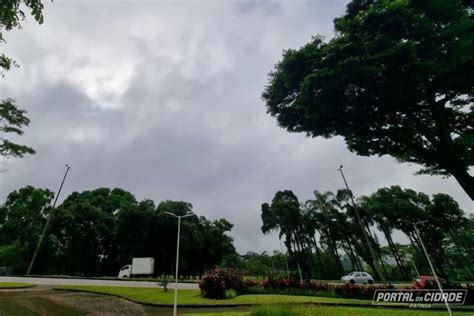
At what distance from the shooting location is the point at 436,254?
133ft

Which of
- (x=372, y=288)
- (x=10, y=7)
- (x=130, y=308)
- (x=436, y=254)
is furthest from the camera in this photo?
(x=436, y=254)

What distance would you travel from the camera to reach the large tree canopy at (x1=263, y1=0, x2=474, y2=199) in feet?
37.2

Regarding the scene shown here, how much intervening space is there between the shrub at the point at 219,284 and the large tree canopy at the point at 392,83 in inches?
474

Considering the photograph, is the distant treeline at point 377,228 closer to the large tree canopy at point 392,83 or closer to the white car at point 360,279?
the white car at point 360,279

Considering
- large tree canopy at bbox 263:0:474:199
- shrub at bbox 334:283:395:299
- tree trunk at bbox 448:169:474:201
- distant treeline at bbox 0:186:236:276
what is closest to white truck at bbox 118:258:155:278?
distant treeline at bbox 0:186:236:276

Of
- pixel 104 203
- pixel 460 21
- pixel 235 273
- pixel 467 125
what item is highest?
pixel 104 203

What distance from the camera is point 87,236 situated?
1678 inches

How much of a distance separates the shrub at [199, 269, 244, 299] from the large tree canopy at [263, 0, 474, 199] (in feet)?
39.5

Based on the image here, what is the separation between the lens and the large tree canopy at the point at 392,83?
1134cm

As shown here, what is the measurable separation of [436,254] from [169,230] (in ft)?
138

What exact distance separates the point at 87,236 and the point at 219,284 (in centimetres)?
3353

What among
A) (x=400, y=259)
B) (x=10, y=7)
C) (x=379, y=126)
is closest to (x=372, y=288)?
(x=379, y=126)

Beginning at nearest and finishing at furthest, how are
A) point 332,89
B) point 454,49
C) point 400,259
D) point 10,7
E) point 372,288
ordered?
point 10,7 → point 454,49 → point 332,89 → point 372,288 → point 400,259

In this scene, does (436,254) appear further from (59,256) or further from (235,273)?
Answer: (59,256)
